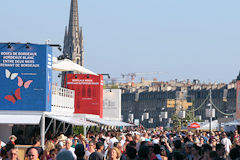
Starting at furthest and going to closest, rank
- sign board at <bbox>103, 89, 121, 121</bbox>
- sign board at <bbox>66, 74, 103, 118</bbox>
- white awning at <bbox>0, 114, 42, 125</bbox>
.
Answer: sign board at <bbox>103, 89, 121, 121</bbox> → sign board at <bbox>66, 74, 103, 118</bbox> → white awning at <bbox>0, 114, 42, 125</bbox>

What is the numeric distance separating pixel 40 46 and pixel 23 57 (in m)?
0.77

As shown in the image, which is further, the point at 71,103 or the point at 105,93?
the point at 105,93

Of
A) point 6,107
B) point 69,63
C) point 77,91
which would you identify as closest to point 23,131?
point 6,107

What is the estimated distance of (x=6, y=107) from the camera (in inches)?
1182

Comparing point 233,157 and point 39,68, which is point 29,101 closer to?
point 39,68

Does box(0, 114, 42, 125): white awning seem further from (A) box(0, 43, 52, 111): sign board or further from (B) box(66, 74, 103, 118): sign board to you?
(B) box(66, 74, 103, 118): sign board

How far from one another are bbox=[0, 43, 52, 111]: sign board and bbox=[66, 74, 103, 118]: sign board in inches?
600

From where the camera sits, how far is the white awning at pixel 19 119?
28.1m

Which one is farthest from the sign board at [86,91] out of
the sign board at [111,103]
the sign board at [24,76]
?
the sign board at [24,76]

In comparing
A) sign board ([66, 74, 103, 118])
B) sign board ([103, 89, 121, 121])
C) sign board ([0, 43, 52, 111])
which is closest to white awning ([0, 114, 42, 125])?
sign board ([0, 43, 52, 111])

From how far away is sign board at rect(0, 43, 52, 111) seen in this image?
29.8 m

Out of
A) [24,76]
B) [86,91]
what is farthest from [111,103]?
[24,76]

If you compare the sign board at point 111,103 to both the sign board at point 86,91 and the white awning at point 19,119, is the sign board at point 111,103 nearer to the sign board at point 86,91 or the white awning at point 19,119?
the sign board at point 86,91

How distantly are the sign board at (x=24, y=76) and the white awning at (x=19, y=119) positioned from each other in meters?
0.60
